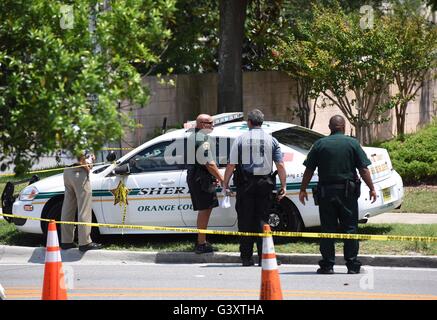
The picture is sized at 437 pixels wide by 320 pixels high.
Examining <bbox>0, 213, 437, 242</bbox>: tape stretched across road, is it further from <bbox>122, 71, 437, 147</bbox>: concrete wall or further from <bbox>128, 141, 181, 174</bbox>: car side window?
<bbox>122, 71, 437, 147</bbox>: concrete wall

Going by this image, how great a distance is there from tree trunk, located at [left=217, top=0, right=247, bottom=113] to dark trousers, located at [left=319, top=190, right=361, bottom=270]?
9306 millimetres

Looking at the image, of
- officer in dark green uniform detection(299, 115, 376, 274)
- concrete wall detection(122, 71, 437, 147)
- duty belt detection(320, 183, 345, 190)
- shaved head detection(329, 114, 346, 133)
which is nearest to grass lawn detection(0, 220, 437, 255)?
officer in dark green uniform detection(299, 115, 376, 274)

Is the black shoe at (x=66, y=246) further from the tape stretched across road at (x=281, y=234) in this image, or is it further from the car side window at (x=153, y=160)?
the car side window at (x=153, y=160)

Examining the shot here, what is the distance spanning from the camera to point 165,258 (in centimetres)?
1201

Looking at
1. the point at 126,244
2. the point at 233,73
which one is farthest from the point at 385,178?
the point at 233,73

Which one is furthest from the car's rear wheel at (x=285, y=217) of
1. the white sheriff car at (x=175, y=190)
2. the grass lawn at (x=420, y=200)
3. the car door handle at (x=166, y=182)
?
the grass lawn at (x=420, y=200)

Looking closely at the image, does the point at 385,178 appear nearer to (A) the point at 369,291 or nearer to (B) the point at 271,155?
(B) the point at 271,155

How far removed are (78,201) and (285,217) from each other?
2.72m

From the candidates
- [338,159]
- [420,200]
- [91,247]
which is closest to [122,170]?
[91,247]

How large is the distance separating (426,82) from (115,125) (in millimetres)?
18462

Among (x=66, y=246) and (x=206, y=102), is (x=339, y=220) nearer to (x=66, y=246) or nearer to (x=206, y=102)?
(x=66, y=246)

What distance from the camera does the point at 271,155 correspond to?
36.2 ft

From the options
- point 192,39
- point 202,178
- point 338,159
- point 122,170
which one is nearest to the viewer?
point 338,159

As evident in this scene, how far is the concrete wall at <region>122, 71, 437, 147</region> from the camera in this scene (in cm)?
2105
